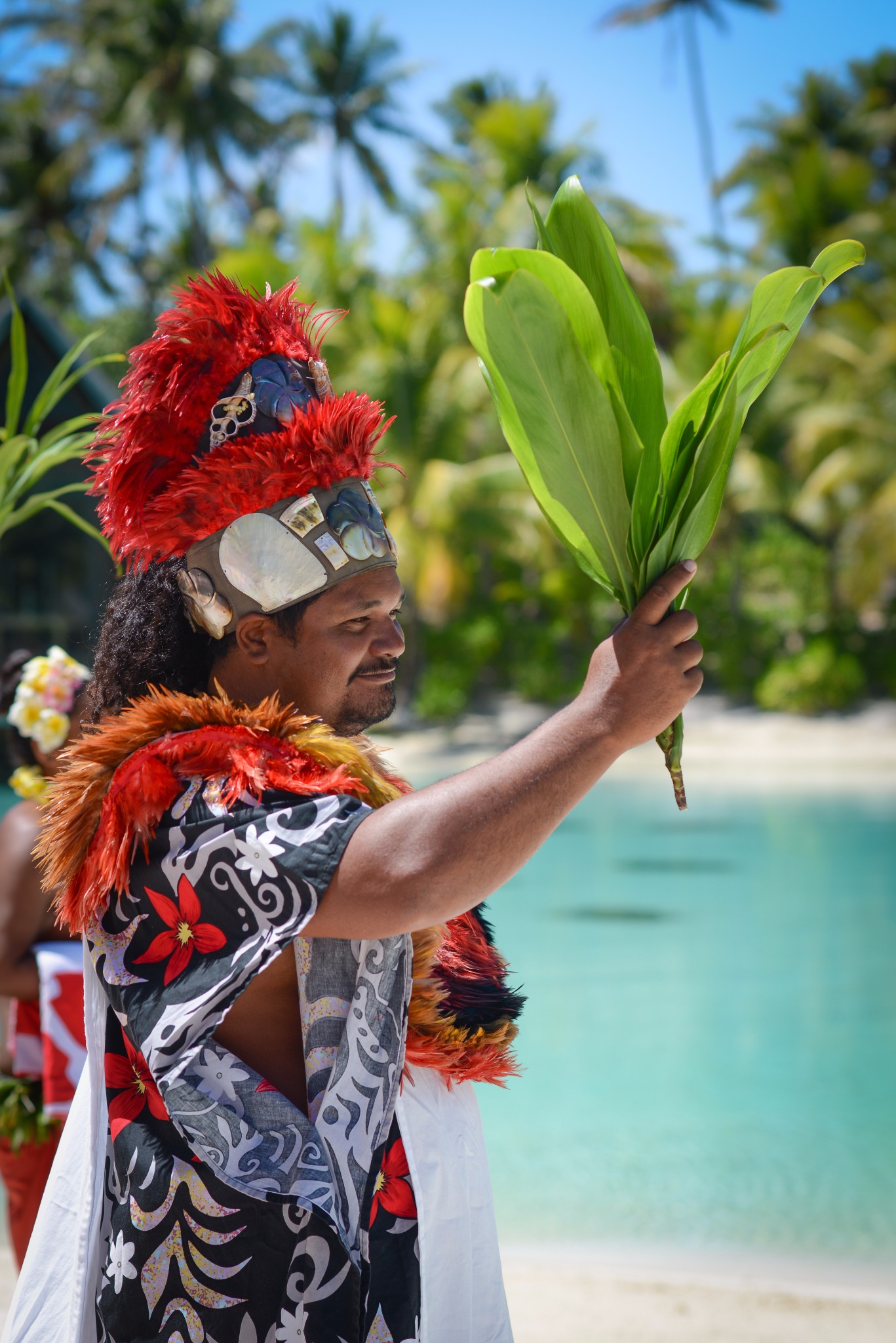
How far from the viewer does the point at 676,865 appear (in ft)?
42.1

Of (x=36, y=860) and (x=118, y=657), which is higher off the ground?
(x=118, y=657)

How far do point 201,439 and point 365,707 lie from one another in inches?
14.4

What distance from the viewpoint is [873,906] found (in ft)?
36.0

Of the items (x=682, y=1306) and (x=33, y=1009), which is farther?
Result: (x=682, y=1306)

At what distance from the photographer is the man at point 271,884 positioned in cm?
116

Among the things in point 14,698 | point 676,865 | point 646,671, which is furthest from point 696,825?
point 646,671

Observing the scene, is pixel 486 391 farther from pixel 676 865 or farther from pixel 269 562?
pixel 269 562

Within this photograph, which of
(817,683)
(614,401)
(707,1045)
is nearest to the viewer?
(614,401)

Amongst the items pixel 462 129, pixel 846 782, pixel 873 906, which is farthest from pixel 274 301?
pixel 462 129

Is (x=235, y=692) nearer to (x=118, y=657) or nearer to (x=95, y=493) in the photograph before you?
(x=118, y=657)

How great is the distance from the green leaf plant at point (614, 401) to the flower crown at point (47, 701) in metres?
1.94

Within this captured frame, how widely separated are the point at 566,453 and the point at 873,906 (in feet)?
35.2

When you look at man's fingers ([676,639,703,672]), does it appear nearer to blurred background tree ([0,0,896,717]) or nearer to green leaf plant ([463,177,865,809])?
green leaf plant ([463,177,865,809])

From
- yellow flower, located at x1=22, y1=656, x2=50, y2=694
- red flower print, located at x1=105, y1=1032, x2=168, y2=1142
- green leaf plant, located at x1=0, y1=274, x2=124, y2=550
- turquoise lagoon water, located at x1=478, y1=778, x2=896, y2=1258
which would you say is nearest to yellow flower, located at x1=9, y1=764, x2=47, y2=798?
yellow flower, located at x1=22, y1=656, x2=50, y2=694
